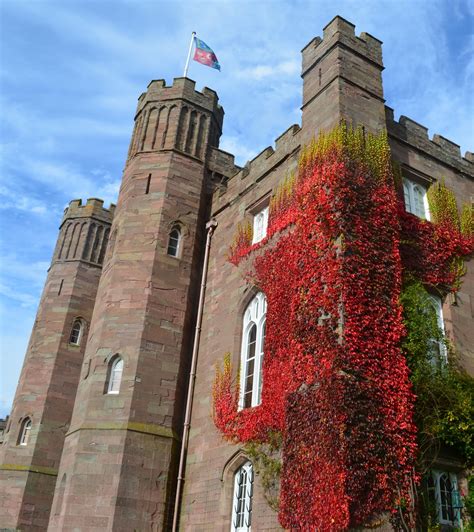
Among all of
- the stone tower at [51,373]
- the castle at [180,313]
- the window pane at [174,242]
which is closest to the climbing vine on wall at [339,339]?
the castle at [180,313]

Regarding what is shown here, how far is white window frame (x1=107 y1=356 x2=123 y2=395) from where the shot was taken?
14.6m

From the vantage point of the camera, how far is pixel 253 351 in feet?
45.7

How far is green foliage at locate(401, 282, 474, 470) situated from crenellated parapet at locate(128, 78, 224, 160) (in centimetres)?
1001

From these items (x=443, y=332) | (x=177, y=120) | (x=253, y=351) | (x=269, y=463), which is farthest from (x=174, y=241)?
(x=443, y=332)

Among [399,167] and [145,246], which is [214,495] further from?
[399,167]

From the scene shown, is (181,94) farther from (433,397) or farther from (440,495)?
(440,495)

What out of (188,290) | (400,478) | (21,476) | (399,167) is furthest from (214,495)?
(21,476)

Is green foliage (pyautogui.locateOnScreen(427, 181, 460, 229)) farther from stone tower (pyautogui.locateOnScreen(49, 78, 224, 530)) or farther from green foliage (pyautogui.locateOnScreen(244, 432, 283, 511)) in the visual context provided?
green foliage (pyautogui.locateOnScreen(244, 432, 283, 511))

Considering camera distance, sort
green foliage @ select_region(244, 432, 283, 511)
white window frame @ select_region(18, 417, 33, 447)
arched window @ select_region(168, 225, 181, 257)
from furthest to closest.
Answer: white window frame @ select_region(18, 417, 33, 447), arched window @ select_region(168, 225, 181, 257), green foliage @ select_region(244, 432, 283, 511)

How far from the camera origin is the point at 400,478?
375 inches

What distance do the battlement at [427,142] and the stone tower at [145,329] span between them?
6.35m

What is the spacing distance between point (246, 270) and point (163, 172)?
4.93 m

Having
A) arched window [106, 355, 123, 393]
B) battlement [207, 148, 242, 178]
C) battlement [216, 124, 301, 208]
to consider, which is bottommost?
arched window [106, 355, 123, 393]

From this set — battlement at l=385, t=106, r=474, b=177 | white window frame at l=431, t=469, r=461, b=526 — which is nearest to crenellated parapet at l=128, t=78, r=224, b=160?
battlement at l=385, t=106, r=474, b=177
